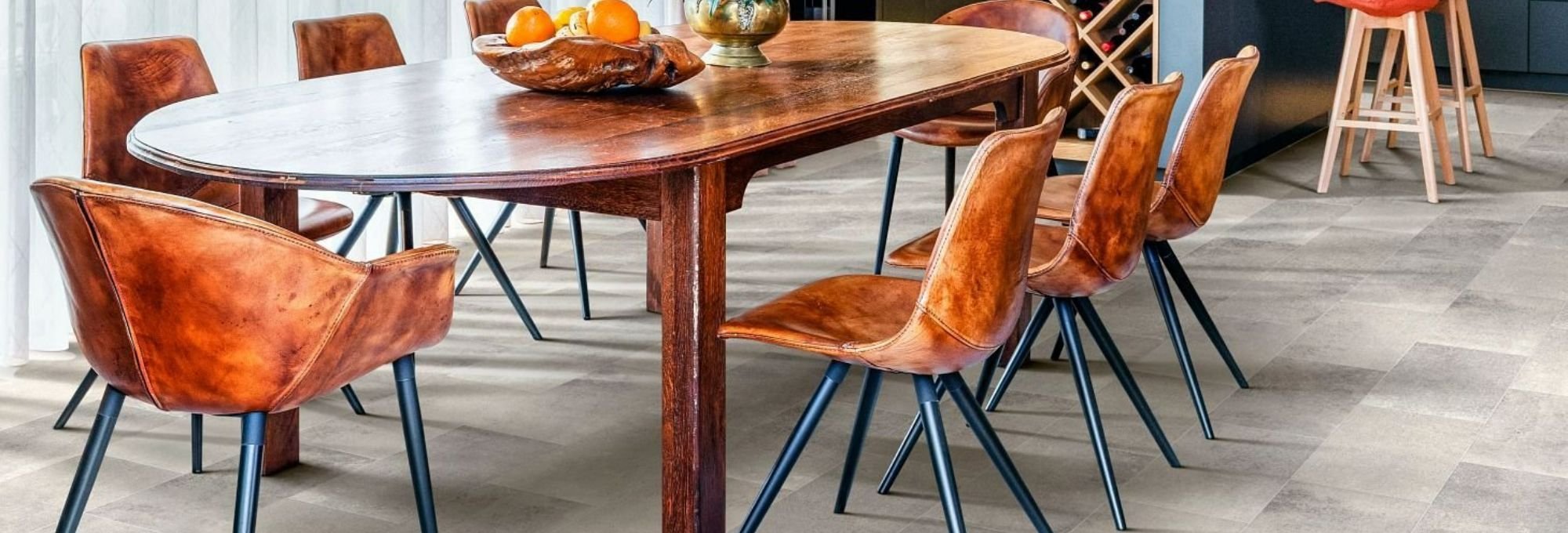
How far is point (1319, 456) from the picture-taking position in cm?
321

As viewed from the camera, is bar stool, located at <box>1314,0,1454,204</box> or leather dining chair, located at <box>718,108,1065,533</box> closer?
leather dining chair, located at <box>718,108,1065,533</box>

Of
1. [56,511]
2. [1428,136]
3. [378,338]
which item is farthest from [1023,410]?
[1428,136]

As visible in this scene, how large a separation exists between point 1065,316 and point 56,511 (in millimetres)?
1842

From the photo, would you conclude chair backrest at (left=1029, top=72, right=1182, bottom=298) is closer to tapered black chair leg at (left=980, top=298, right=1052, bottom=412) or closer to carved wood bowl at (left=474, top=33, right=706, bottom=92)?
tapered black chair leg at (left=980, top=298, right=1052, bottom=412)

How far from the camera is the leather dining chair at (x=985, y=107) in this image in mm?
4379

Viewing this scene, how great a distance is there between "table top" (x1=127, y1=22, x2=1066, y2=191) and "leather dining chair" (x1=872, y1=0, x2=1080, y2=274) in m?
0.68

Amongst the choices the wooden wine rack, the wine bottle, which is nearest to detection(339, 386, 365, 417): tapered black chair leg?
the wooden wine rack

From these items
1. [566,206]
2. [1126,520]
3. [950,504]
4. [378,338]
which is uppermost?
[566,206]

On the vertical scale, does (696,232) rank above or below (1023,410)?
above

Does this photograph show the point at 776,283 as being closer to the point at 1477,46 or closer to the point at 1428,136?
the point at 1428,136

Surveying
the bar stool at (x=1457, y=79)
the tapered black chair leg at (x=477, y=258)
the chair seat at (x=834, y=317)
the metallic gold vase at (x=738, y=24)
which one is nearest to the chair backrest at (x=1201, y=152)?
the chair seat at (x=834, y=317)

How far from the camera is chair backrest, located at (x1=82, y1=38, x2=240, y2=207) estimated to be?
3254 mm

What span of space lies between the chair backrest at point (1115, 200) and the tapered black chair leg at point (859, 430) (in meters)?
0.45

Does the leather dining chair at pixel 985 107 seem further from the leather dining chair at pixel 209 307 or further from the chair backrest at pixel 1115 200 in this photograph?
the leather dining chair at pixel 209 307
